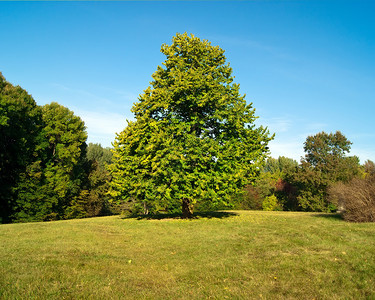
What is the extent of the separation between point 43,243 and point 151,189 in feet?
23.1

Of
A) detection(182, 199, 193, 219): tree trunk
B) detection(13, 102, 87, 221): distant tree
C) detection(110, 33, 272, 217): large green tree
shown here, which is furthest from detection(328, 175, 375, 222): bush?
detection(13, 102, 87, 221): distant tree

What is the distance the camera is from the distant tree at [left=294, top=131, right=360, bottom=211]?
4472 centimetres

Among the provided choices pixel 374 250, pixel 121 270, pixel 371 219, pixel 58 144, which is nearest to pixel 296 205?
pixel 371 219

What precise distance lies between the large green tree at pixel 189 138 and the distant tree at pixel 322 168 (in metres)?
31.3

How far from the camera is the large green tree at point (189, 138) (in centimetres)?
1673

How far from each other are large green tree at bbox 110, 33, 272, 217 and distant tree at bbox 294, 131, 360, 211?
103ft

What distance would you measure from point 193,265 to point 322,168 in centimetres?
4470

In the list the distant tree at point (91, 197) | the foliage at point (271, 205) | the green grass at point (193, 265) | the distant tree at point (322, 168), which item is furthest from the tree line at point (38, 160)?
the distant tree at point (322, 168)

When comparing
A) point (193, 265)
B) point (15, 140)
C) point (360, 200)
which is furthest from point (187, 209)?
point (15, 140)

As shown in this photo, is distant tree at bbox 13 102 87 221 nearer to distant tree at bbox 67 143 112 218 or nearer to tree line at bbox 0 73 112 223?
tree line at bbox 0 73 112 223

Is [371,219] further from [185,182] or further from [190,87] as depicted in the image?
[190,87]

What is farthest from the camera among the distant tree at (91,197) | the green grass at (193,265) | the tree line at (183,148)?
the distant tree at (91,197)

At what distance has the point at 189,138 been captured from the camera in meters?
16.9

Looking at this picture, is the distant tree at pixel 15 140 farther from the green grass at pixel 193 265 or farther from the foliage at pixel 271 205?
the foliage at pixel 271 205
